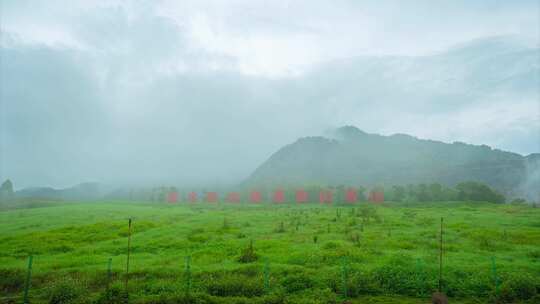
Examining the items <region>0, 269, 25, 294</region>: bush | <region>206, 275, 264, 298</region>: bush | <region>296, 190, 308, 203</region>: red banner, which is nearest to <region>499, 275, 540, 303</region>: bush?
<region>206, 275, 264, 298</region>: bush

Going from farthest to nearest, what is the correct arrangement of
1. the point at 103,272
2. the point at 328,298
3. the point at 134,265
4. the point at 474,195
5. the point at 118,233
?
1. the point at 474,195
2. the point at 118,233
3. the point at 134,265
4. the point at 103,272
5. the point at 328,298

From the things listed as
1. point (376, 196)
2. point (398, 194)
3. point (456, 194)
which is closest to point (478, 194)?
point (456, 194)

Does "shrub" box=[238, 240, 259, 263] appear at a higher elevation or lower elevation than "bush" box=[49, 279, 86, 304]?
higher

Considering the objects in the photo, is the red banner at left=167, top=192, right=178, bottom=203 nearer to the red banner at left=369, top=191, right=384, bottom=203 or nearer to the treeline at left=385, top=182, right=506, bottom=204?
the red banner at left=369, top=191, right=384, bottom=203

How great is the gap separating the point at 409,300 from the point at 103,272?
1873cm

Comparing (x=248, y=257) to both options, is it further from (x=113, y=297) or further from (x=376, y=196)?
(x=376, y=196)

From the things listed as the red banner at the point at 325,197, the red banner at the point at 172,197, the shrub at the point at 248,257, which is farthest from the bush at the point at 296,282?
the red banner at the point at 172,197

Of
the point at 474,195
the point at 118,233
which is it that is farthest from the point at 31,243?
the point at 474,195

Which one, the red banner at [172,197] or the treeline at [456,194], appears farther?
the red banner at [172,197]

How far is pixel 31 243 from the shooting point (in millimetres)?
35438

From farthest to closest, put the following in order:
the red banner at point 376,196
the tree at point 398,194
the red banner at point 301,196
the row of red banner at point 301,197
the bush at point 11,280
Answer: the red banner at point 301,196 < the red banner at point 376,196 < the row of red banner at point 301,197 < the tree at point 398,194 < the bush at point 11,280

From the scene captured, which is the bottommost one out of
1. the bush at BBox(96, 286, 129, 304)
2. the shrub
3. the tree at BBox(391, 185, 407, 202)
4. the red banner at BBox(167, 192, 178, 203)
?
the red banner at BBox(167, 192, 178, 203)

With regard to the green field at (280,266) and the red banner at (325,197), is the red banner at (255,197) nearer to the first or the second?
the red banner at (325,197)

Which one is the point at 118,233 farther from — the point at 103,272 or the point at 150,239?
the point at 103,272
